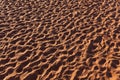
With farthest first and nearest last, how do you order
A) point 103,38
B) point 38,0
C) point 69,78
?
point 38,0
point 103,38
point 69,78

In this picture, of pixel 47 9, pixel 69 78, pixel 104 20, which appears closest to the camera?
pixel 69 78

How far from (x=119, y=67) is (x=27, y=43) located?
3.03 m

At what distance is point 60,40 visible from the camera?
7898mm

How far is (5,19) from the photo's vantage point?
955 centimetres

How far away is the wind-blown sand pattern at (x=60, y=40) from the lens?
21.4ft

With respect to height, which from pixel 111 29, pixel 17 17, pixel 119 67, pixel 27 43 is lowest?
pixel 119 67

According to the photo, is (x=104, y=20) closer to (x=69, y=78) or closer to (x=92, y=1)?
(x=92, y=1)

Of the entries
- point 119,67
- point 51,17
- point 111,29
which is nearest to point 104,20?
point 111,29

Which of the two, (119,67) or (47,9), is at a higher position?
(47,9)

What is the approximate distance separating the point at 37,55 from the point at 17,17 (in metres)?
3.02

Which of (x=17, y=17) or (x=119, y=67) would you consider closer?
(x=119, y=67)

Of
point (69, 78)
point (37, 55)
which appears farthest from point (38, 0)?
point (69, 78)

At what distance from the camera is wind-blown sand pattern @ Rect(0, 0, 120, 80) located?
6511mm

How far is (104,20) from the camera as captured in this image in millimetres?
9000
